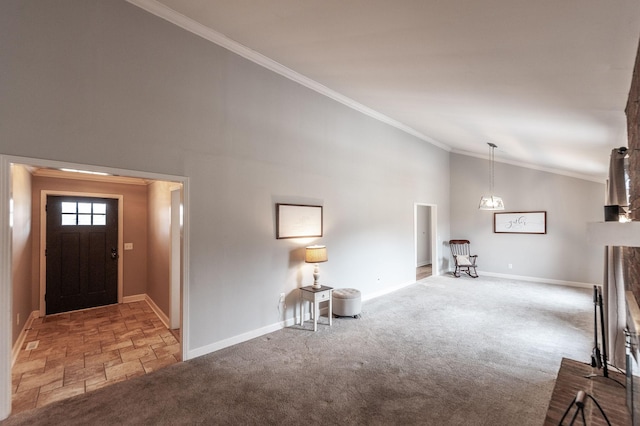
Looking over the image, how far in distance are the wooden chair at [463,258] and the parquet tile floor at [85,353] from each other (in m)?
7.15

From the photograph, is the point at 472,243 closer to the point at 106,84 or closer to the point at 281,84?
the point at 281,84

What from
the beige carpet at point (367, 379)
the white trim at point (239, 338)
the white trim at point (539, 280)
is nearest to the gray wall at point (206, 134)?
the white trim at point (239, 338)

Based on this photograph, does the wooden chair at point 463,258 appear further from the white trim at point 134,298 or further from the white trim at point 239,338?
the white trim at point 134,298

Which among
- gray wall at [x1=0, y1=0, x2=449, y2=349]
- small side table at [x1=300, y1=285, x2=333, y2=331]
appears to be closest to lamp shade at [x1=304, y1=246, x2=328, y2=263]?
gray wall at [x1=0, y1=0, x2=449, y2=349]

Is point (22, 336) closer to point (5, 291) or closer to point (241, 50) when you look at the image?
point (5, 291)

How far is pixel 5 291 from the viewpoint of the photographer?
2.46 m

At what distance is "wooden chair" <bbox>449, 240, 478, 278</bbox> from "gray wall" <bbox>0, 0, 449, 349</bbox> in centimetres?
366

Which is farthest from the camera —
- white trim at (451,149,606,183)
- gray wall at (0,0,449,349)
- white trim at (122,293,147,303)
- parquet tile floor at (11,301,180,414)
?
white trim at (451,149,606,183)

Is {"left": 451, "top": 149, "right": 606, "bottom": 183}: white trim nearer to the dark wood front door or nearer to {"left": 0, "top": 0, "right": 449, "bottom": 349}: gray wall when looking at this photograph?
{"left": 0, "top": 0, "right": 449, "bottom": 349}: gray wall

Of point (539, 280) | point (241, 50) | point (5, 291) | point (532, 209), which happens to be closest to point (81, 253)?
point (5, 291)

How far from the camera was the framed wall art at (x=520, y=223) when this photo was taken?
25.0 ft

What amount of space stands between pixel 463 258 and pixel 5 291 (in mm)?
8747

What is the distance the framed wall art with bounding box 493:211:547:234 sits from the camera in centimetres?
763

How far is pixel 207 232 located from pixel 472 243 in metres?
7.70
